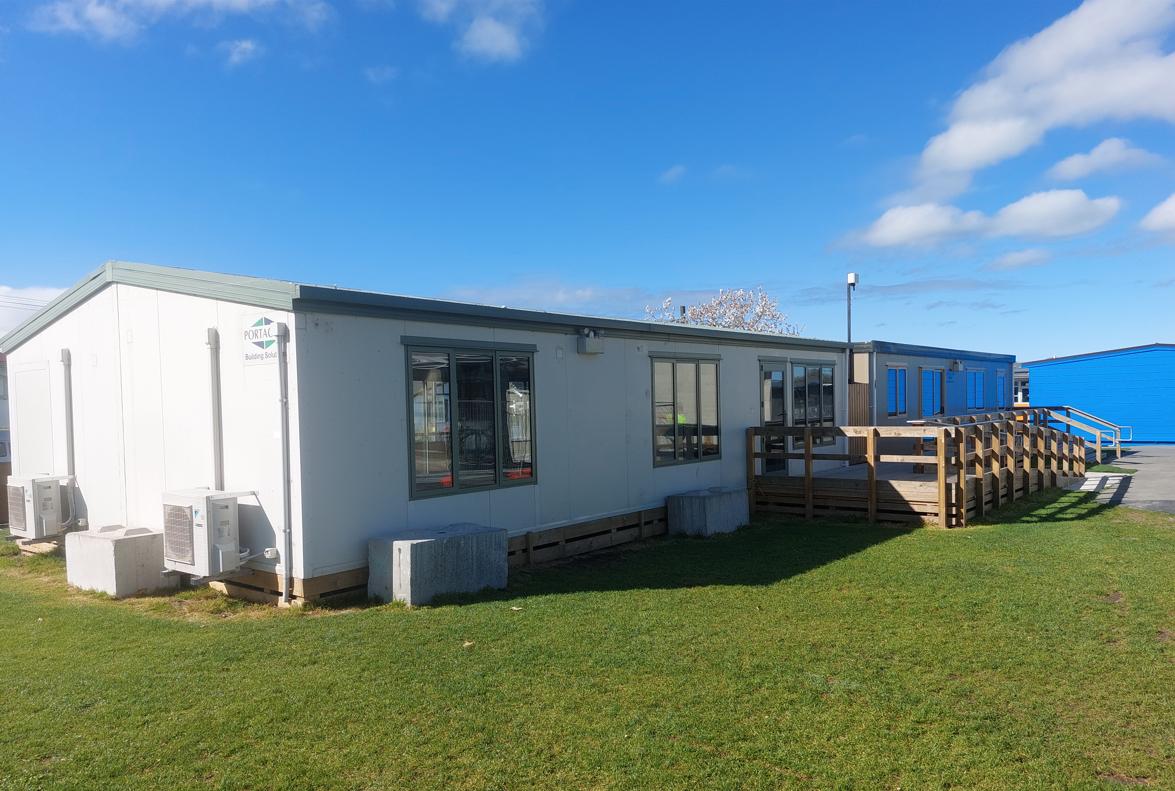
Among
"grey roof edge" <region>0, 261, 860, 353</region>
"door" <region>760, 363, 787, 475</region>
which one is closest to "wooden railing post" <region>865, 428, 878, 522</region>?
"door" <region>760, 363, 787, 475</region>

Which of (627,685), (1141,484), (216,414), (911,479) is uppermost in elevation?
(216,414)

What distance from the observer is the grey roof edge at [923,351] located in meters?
14.2

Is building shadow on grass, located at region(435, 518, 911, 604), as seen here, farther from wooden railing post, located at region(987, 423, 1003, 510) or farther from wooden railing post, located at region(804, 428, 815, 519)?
wooden railing post, located at region(987, 423, 1003, 510)

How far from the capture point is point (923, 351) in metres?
16.3

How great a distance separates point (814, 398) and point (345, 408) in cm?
873

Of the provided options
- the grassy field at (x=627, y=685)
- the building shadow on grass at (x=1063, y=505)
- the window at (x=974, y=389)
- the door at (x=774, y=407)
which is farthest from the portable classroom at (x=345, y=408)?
the window at (x=974, y=389)

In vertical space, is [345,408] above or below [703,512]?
above

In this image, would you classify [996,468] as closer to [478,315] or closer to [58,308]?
[478,315]

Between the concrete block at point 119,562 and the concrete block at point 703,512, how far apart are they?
5.45m

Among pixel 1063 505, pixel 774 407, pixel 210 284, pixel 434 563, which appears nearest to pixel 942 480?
pixel 774 407

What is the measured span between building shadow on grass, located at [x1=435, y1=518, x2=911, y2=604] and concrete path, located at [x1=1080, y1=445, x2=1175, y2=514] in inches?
175

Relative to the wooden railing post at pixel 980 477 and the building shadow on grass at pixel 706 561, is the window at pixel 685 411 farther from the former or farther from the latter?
the wooden railing post at pixel 980 477

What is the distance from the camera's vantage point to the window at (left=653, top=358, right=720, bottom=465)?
1020 cm

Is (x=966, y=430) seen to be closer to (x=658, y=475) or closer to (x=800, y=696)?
(x=658, y=475)
